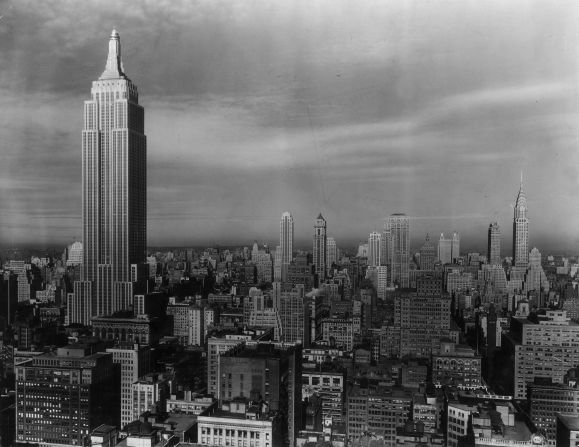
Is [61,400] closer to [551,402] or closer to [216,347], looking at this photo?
[216,347]

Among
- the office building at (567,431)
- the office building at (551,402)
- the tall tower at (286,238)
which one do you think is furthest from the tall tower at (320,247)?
the office building at (567,431)

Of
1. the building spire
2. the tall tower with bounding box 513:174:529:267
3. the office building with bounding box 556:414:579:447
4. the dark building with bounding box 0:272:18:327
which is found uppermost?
the building spire

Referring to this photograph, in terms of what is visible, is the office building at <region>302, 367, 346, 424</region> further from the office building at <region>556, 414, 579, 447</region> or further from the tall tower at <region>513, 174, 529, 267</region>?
the tall tower at <region>513, 174, 529, 267</region>

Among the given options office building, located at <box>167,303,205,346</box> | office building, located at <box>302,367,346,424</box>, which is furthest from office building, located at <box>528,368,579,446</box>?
office building, located at <box>167,303,205,346</box>

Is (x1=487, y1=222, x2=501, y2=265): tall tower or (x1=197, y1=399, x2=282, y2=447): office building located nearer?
(x1=197, y1=399, x2=282, y2=447): office building

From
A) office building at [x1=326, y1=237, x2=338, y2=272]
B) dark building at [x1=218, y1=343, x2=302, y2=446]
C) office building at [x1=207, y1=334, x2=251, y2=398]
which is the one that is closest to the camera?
dark building at [x1=218, y1=343, x2=302, y2=446]

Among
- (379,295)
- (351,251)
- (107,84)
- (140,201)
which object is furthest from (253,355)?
(107,84)
